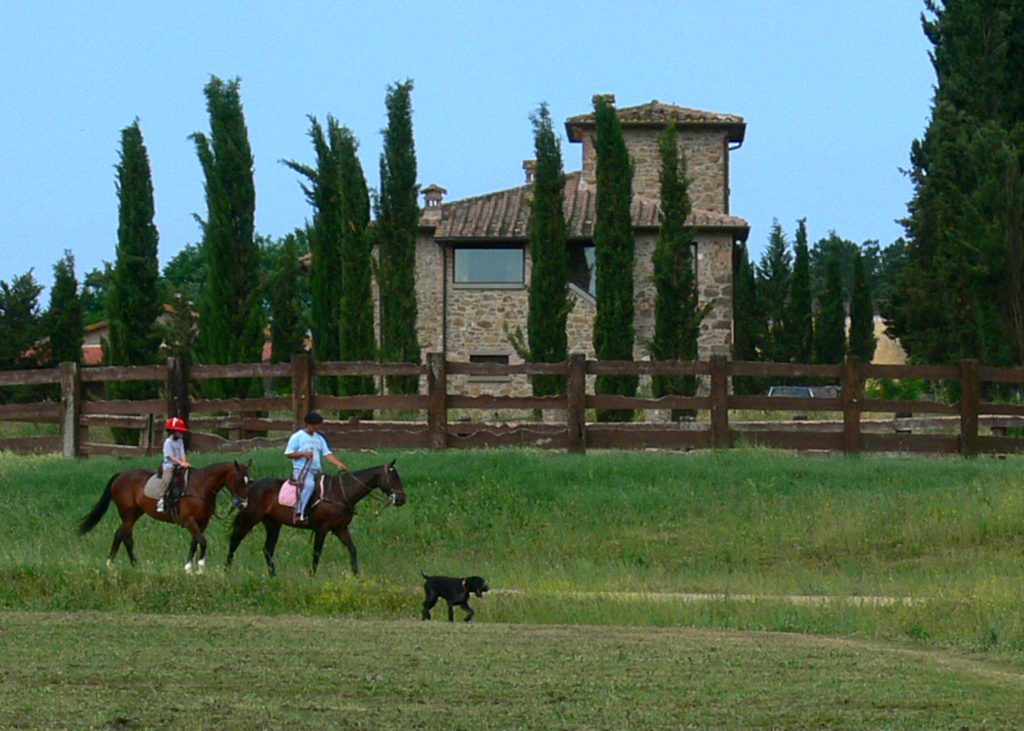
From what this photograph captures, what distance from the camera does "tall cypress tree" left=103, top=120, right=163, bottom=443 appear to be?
3822cm

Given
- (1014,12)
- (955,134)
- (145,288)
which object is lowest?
(145,288)

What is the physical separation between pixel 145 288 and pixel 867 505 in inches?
878

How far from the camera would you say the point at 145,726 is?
9.39 metres

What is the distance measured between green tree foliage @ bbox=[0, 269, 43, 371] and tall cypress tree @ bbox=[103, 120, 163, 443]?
1178 centimetres

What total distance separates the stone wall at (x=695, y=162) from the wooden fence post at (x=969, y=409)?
23889 mm

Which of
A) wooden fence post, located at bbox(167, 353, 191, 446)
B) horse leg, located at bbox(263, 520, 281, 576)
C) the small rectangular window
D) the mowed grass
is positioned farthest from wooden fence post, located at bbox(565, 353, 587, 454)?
the small rectangular window

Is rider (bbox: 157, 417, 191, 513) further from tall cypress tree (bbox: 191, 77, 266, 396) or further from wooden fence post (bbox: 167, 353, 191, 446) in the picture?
tall cypress tree (bbox: 191, 77, 266, 396)

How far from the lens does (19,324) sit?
51156mm

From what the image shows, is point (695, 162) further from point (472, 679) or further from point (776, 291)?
point (472, 679)

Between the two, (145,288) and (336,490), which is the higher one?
(145,288)

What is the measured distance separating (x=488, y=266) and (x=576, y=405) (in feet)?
69.1

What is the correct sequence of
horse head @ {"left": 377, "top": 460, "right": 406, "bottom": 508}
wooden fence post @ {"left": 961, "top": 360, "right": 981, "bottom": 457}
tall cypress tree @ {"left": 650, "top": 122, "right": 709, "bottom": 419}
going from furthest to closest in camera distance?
tall cypress tree @ {"left": 650, "top": 122, "right": 709, "bottom": 419}, wooden fence post @ {"left": 961, "top": 360, "right": 981, "bottom": 457}, horse head @ {"left": 377, "top": 460, "right": 406, "bottom": 508}

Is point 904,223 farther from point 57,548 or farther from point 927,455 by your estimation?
point 57,548

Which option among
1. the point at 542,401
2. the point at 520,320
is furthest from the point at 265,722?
the point at 520,320
